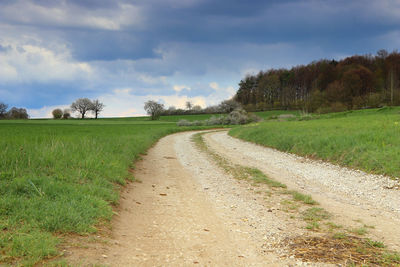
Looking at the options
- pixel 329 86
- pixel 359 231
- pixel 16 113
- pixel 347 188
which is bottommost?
pixel 347 188

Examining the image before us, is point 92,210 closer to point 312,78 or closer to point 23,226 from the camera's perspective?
point 23,226

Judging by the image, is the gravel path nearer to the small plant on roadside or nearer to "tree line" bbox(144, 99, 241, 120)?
the small plant on roadside

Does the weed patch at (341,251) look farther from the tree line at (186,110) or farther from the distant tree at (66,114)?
the distant tree at (66,114)

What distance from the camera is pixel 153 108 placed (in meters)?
100

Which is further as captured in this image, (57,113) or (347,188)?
(57,113)

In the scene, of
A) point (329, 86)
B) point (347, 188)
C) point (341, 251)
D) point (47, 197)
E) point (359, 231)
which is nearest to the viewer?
point (341, 251)

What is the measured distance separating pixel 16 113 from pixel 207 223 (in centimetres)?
8293

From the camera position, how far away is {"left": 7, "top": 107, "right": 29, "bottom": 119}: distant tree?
236 feet

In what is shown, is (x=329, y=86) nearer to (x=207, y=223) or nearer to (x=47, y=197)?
(x=207, y=223)

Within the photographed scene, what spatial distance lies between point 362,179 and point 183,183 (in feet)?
22.2

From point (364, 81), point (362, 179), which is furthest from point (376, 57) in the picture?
point (362, 179)

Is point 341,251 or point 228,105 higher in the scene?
point 228,105

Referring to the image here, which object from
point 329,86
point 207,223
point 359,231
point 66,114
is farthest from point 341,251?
point 66,114

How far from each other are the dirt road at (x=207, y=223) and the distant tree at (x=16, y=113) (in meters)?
77.3
